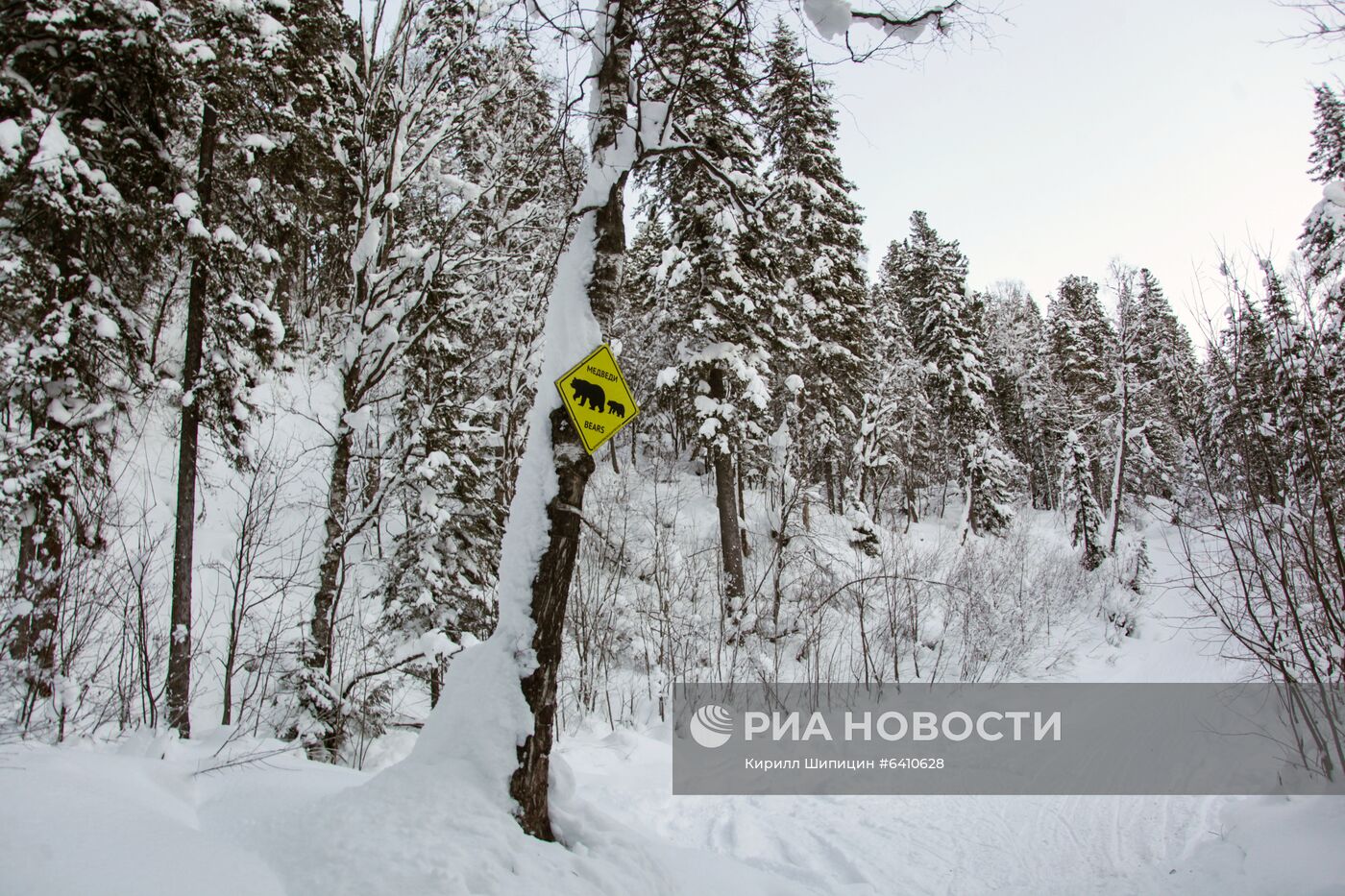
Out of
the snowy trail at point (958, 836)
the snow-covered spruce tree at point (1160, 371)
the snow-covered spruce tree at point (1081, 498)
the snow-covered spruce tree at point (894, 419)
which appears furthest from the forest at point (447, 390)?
the snow-covered spruce tree at point (1160, 371)

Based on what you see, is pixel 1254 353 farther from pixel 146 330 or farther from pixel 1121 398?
pixel 1121 398

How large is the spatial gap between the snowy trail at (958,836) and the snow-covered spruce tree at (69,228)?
7.59m

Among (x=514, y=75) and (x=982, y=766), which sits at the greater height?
(x=514, y=75)

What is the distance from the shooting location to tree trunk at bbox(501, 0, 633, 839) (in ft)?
11.1

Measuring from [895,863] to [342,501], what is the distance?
6848mm

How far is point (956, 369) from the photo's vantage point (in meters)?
24.1

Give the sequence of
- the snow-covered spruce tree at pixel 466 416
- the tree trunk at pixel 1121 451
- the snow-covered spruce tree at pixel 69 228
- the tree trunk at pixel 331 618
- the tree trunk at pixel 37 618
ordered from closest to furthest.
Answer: the tree trunk at pixel 37 618, the tree trunk at pixel 331 618, the snow-covered spruce tree at pixel 69 228, the snow-covered spruce tree at pixel 466 416, the tree trunk at pixel 1121 451

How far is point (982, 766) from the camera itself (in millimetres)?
7469

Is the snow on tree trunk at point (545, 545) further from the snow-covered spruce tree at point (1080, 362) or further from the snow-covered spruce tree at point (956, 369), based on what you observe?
the snow-covered spruce tree at point (1080, 362)

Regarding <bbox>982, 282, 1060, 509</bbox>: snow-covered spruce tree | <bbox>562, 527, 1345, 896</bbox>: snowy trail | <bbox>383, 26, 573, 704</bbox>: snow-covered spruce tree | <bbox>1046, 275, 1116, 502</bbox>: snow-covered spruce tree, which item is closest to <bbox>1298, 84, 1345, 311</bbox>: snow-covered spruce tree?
<bbox>562, 527, 1345, 896</bbox>: snowy trail

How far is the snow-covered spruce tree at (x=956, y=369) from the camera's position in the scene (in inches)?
955

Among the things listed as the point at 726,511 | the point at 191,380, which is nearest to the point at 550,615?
the point at 191,380

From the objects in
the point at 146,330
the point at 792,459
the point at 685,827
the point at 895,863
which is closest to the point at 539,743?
the point at 685,827

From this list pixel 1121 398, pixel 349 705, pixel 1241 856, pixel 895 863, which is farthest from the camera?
pixel 1121 398
